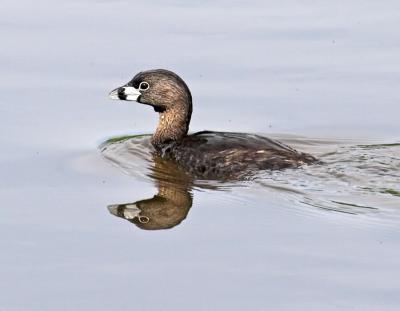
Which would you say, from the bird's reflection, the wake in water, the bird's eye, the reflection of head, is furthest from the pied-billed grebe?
the reflection of head

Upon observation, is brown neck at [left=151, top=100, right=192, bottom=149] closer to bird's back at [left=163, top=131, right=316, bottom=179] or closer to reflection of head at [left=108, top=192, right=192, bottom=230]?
bird's back at [left=163, top=131, right=316, bottom=179]

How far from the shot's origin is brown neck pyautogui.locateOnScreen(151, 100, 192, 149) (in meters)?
13.9

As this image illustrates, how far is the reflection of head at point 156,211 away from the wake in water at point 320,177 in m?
0.06

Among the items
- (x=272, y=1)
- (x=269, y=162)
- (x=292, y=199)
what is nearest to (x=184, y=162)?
(x=269, y=162)

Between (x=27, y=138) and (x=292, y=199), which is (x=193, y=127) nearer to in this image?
(x=27, y=138)

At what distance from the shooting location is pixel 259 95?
14680 millimetres

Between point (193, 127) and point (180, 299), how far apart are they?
566cm

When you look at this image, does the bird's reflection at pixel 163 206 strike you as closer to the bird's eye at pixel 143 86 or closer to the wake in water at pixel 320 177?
the wake in water at pixel 320 177

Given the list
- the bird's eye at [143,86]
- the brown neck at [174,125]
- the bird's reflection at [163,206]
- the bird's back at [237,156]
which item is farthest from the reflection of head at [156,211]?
the bird's eye at [143,86]

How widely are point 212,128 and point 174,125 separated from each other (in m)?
0.45

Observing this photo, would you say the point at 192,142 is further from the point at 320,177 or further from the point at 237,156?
the point at 320,177

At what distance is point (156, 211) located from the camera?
11.4 meters

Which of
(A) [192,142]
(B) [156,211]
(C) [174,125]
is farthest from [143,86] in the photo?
(B) [156,211]

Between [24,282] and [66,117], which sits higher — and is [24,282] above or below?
below
